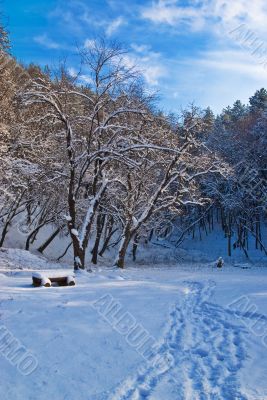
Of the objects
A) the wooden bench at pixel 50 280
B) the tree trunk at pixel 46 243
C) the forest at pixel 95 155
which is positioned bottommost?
the wooden bench at pixel 50 280

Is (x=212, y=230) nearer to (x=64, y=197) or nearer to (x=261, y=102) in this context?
(x=261, y=102)

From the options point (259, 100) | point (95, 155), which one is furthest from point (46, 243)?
point (259, 100)

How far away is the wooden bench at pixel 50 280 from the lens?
40.3 ft

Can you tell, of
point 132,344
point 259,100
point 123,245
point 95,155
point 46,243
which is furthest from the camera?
point 259,100

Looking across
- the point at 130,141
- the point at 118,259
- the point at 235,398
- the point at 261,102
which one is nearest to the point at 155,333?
the point at 235,398

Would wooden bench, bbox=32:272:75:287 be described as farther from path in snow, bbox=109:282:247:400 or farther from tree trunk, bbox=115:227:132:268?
tree trunk, bbox=115:227:132:268

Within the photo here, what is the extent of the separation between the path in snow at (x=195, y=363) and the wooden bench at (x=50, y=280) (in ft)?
13.6

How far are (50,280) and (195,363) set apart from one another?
715 centimetres

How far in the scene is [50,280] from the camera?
12.9 metres

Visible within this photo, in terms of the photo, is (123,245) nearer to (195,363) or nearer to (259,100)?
(195,363)

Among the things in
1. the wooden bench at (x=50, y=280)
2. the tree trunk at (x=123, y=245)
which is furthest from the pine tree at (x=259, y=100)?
the wooden bench at (x=50, y=280)

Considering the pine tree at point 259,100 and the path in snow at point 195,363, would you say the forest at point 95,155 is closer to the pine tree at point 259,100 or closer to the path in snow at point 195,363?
the path in snow at point 195,363

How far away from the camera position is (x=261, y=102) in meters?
61.4

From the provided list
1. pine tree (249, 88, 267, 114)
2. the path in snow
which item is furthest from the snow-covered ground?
pine tree (249, 88, 267, 114)
